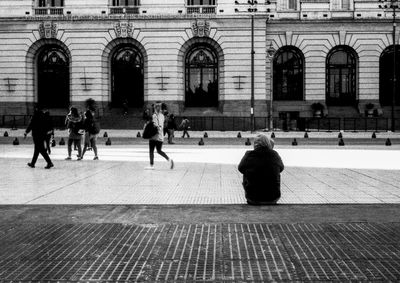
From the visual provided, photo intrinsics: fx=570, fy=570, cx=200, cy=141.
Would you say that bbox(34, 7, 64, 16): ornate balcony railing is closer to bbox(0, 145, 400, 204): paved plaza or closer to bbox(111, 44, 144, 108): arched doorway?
bbox(111, 44, 144, 108): arched doorway

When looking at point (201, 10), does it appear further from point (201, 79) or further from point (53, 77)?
point (53, 77)

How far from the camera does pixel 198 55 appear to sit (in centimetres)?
4725

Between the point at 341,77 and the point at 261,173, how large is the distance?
135 ft

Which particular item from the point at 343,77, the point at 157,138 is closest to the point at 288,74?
the point at 343,77

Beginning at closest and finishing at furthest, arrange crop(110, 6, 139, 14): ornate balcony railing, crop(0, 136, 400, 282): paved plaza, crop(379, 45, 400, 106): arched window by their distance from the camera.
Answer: crop(0, 136, 400, 282): paved plaza, crop(110, 6, 139, 14): ornate balcony railing, crop(379, 45, 400, 106): arched window

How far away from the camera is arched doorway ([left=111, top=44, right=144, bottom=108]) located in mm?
47344

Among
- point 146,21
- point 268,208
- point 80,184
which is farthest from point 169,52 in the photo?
point 268,208

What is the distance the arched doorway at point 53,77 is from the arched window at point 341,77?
72.3 feet

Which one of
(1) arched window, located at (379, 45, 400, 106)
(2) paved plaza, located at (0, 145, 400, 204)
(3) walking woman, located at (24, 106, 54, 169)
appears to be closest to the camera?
(2) paved plaza, located at (0, 145, 400, 204)

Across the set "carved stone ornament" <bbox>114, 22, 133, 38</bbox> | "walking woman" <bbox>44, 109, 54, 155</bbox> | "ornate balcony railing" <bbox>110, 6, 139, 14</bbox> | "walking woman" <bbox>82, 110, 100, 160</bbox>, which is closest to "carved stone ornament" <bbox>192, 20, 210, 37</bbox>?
"ornate balcony railing" <bbox>110, 6, 139, 14</bbox>

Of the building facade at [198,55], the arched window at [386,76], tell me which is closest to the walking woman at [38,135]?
the building facade at [198,55]

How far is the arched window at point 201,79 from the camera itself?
155 ft

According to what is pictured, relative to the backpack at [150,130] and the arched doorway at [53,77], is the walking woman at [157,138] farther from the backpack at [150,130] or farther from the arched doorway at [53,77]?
the arched doorway at [53,77]

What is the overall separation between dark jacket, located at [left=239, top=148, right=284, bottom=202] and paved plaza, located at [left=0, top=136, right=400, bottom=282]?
0.29 meters
